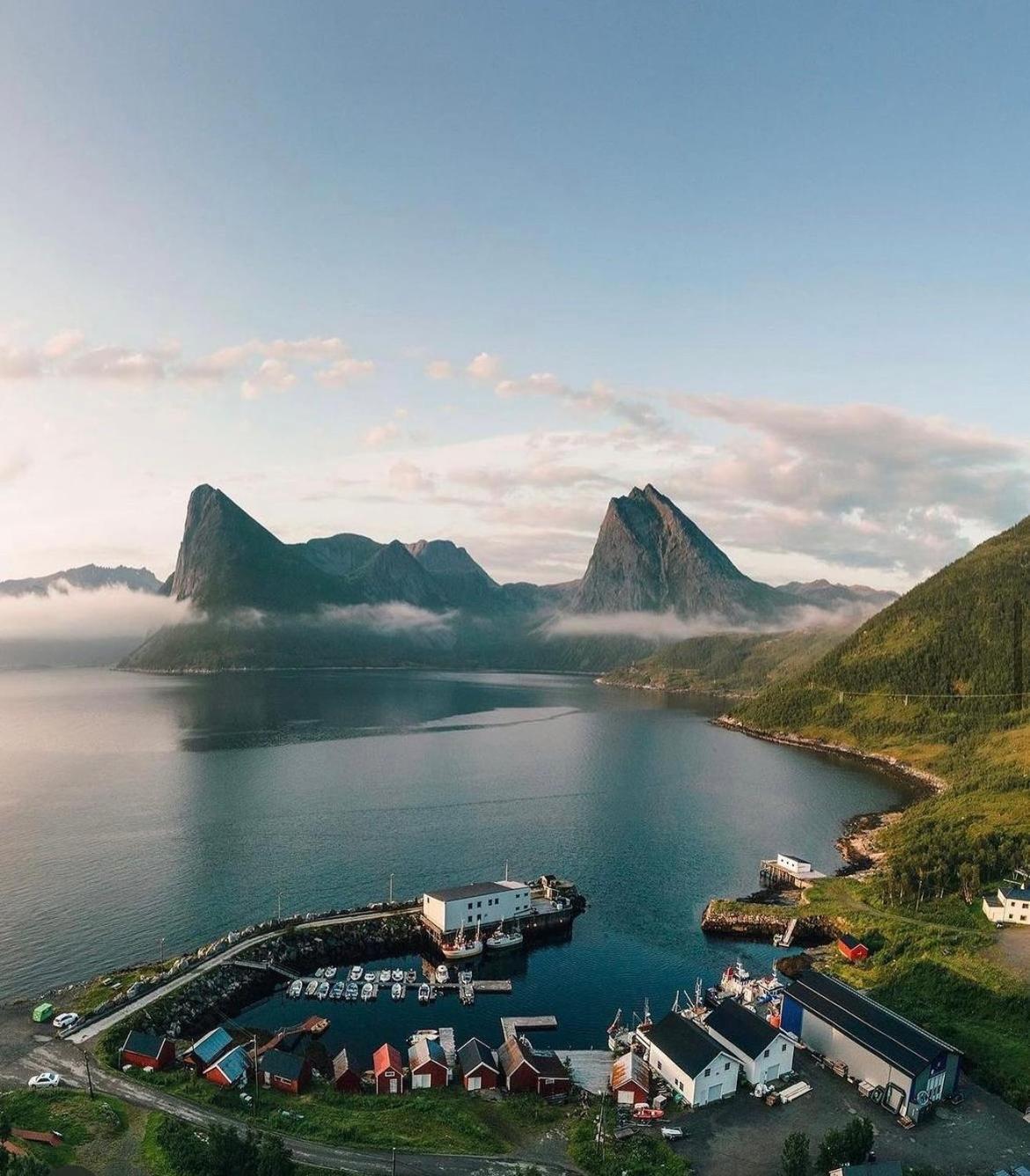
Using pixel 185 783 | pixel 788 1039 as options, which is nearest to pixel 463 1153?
pixel 788 1039

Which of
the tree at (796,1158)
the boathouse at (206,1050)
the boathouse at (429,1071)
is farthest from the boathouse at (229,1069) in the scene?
the tree at (796,1158)

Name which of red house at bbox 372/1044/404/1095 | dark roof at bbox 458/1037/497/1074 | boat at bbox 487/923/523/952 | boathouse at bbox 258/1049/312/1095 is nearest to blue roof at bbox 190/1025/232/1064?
boathouse at bbox 258/1049/312/1095

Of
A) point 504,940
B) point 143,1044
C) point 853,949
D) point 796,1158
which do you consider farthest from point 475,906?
point 796,1158

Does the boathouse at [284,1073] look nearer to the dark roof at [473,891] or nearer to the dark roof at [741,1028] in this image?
the dark roof at [741,1028]

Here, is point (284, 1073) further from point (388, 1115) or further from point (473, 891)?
point (473, 891)

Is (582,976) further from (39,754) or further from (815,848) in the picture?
(39,754)

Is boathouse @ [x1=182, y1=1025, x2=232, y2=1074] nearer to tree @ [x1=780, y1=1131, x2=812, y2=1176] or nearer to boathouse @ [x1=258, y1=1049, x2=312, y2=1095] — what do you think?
boathouse @ [x1=258, y1=1049, x2=312, y2=1095]
